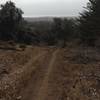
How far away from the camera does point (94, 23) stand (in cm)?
3597

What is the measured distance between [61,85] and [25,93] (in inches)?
95.3

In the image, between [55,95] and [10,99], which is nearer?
[10,99]

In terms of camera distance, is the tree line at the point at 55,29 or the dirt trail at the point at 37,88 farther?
the tree line at the point at 55,29

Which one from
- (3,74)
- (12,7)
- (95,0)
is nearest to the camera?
(3,74)

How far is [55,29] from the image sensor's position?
6444 centimetres

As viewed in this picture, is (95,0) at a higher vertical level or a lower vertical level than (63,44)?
higher

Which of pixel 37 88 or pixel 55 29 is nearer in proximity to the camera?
pixel 37 88

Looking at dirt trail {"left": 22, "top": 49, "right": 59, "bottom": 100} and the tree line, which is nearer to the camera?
dirt trail {"left": 22, "top": 49, "right": 59, "bottom": 100}

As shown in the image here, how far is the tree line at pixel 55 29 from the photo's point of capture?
3759 centimetres

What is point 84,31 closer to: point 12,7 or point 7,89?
point 12,7

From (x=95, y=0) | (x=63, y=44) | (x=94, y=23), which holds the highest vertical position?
(x=95, y=0)

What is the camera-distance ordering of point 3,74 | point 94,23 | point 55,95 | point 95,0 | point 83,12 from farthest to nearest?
point 83,12 < point 95,0 < point 94,23 < point 3,74 < point 55,95

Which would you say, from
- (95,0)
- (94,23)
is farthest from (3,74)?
(95,0)

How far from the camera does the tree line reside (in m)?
37.6
